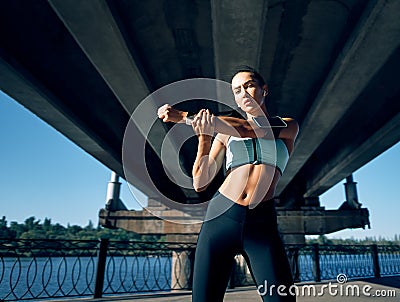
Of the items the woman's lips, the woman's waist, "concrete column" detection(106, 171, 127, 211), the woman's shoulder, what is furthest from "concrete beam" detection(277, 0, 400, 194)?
"concrete column" detection(106, 171, 127, 211)

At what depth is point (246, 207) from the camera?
1647 mm

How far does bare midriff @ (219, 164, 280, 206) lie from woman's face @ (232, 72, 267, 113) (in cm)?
35

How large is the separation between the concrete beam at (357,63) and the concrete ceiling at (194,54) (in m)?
0.02

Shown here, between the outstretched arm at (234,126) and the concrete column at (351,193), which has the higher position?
the concrete column at (351,193)

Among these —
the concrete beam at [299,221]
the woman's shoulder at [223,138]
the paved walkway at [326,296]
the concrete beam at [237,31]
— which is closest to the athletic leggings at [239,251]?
the woman's shoulder at [223,138]

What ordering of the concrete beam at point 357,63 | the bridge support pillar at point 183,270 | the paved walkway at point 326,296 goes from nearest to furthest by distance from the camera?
1. the concrete beam at point 357,63
2. the paved walkway at point 326,296
3. the bridge support pillar at point 183,270

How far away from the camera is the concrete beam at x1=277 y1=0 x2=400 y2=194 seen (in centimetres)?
425

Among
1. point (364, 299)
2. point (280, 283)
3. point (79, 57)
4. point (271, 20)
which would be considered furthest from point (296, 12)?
point (364, 299)

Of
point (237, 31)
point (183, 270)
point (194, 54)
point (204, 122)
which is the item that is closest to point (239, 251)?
point (204, 122)

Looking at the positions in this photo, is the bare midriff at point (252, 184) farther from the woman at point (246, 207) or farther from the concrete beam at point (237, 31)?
the concrete beam at point (237, 31)

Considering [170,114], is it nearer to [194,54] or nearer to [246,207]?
[246,207]

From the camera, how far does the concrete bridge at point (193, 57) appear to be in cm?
443

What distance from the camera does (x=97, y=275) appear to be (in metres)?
7.46

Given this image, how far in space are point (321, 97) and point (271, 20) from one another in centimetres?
223
